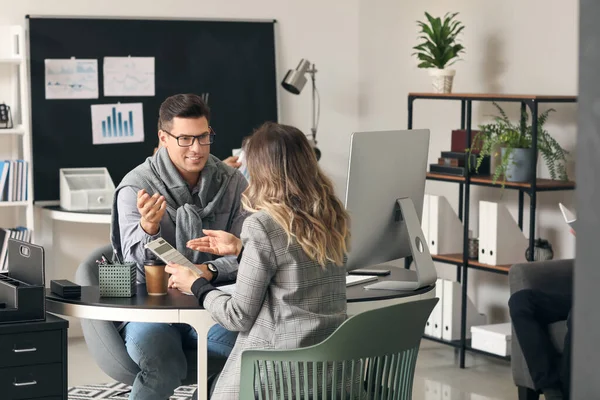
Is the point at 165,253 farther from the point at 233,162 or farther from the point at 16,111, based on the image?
the point at 16,111

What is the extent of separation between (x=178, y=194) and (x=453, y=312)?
2.38 meters

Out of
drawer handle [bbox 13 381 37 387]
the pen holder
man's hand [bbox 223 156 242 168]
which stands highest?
man's hand [bbox 223 156 242 168]

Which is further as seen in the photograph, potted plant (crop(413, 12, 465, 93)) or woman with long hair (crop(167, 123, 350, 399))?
potted plant (crop(413, 12, 465, 93))

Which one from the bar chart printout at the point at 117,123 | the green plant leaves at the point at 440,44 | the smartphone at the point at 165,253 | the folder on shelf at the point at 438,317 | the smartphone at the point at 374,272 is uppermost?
the green plant leaves at the point at 440,44

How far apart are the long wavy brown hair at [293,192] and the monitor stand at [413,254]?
57 cm

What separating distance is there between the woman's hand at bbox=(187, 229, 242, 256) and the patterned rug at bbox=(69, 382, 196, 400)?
5.46 ft

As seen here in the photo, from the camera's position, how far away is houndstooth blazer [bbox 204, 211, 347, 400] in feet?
6.75

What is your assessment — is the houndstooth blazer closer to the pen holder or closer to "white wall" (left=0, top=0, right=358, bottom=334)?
the pen holder

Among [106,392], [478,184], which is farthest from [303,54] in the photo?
[106,392]

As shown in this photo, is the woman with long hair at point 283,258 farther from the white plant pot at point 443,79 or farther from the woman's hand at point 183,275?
the white plant pot at point 443,79

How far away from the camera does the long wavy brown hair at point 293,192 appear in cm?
208

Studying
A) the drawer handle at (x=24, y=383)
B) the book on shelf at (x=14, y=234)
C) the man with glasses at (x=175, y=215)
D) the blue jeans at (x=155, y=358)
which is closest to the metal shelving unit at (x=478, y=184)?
the man with glasses at (x=175, y=215)

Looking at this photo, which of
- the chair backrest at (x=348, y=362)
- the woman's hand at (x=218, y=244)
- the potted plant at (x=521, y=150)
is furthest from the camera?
the potted plant at (x=521, y=150)

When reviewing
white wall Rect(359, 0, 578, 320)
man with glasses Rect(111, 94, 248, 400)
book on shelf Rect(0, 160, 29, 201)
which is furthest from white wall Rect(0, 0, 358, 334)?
man with glasses Rect(111, 94, 248, 400)
